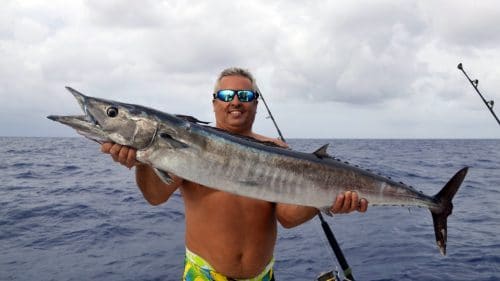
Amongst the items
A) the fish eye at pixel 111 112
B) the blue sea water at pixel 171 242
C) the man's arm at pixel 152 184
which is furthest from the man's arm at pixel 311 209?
the blue sea water at pixel 171 242

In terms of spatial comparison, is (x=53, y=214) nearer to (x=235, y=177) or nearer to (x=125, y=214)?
(x=125, y=214)

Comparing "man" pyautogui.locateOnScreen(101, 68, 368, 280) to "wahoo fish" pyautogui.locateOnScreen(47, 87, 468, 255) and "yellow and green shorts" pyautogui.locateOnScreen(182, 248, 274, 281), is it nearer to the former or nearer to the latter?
"yellow and green shorts" pyautogui.locateOnScreen(182, 248, 274, 281)

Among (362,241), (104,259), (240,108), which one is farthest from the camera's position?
(362,241)

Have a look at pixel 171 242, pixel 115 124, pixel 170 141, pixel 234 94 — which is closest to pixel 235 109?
pixel 234 94

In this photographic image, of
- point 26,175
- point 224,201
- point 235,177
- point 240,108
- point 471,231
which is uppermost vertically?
point 240,108

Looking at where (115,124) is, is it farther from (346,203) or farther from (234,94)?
(346,203)

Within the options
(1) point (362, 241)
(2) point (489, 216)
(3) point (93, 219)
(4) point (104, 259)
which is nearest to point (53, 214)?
(3) point (93, 219)

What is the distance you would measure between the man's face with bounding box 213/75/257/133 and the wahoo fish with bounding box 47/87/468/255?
0.51m

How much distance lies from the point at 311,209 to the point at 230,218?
0.83m

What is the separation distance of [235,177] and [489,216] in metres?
11.8

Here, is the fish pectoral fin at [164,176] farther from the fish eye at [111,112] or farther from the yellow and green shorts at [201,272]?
the yellow and green shorts at [201,272]

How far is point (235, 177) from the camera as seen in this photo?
12.2 feet

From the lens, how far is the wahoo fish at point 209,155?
12.0 feet

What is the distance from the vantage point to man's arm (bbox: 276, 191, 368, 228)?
4.05 m
